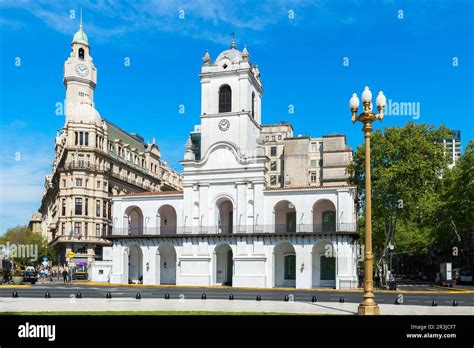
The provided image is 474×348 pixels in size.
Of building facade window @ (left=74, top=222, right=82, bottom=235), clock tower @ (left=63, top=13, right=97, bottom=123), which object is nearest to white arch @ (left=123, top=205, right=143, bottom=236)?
building facade window @ (left=74, top=222, right=82, bottom=235)

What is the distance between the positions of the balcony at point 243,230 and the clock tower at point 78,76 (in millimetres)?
30646

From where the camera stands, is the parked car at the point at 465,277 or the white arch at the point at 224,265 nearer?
the white arch at the point at 224,265

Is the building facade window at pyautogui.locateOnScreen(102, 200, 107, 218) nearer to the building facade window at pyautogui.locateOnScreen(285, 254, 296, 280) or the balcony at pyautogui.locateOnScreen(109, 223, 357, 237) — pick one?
the balcony at pyautogui.locateOnScreen(109, 223, 357, 237)

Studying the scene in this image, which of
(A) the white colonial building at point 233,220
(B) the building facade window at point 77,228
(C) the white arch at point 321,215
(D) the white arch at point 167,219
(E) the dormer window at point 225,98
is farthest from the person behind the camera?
(B) the building facade window at point 77,228

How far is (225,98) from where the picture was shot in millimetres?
58969

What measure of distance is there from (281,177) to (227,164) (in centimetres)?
4541

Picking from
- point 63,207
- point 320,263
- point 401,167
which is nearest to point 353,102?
point 401,167

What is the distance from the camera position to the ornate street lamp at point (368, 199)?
70.6 ft

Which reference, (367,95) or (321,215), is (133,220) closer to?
(321,215)

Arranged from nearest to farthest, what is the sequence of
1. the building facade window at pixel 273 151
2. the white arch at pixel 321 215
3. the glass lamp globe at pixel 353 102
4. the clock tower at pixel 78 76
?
the glass lamp globe at pixel 353 102 → the white arch at pixel 321 215 → the clock tower at pixel 78 76 → the building facade window at pixel 273 151

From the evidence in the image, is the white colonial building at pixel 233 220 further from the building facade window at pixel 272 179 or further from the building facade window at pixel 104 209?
the building facade window at pixel 272 179

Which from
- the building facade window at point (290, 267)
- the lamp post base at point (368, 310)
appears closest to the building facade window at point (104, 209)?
the building facade window at point (290, 267)

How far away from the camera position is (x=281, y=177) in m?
100

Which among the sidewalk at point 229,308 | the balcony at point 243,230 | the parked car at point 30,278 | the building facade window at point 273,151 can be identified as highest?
the building facade window at point 273,151
